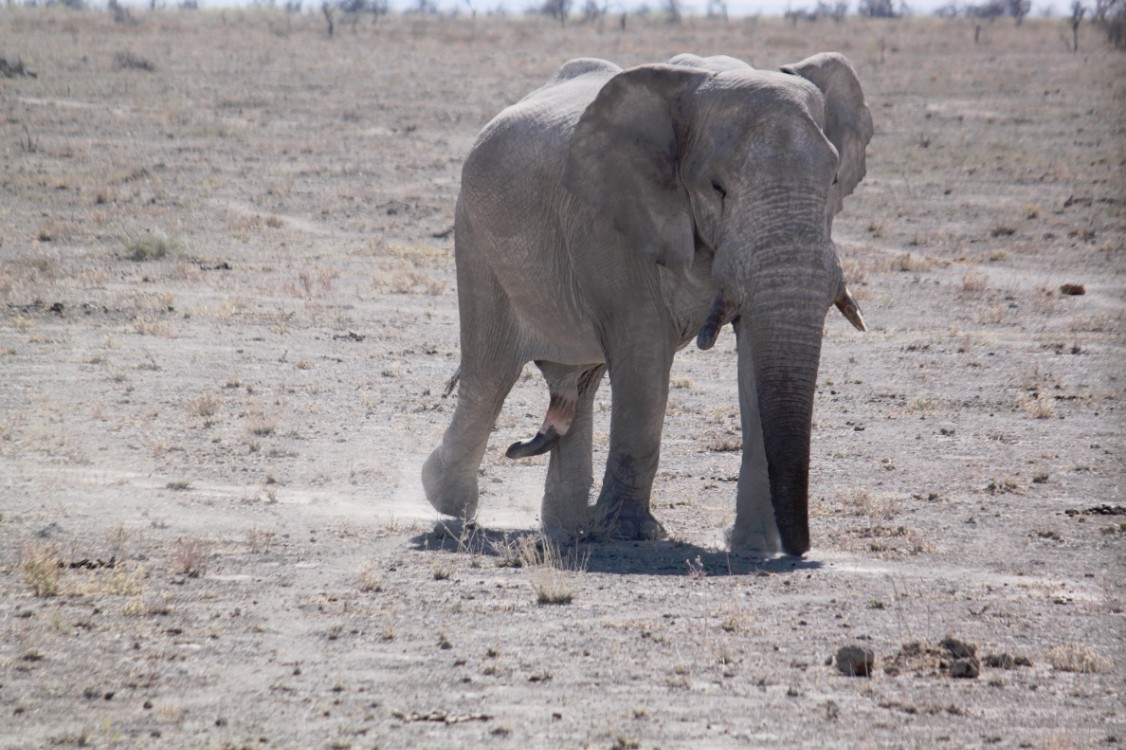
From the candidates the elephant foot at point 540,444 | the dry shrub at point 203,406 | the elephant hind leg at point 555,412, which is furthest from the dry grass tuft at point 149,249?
the elephant foot at point 540,444

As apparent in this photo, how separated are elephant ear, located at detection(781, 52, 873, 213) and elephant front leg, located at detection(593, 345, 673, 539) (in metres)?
1.27

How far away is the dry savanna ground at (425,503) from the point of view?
16.2 feet

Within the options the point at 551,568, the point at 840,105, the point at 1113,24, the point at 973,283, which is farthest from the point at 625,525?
the point at 1113,24

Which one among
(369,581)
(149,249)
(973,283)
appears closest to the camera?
(369,581)

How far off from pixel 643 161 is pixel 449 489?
105 inches

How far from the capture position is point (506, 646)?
547cm

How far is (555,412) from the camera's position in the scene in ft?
28.2

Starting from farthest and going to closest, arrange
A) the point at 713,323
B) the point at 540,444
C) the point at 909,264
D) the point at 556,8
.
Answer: the point at 556,8 < the point at 909,264 < the point at 540,444 < the point at 713,323

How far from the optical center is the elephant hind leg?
8461 mm

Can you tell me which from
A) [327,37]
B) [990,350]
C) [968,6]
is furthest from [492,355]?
[968,6]

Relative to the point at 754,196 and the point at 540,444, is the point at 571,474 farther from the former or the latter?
the point at 754,196

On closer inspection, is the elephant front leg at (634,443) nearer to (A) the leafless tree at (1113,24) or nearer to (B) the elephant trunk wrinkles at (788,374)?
(B) the elephant trunk wrinkles at (788,374)

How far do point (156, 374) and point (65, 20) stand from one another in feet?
114

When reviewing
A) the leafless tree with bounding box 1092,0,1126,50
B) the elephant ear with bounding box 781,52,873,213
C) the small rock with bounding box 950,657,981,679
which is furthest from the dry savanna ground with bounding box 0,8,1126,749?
the leafless tree with bounding box 1092,0,1126,50
